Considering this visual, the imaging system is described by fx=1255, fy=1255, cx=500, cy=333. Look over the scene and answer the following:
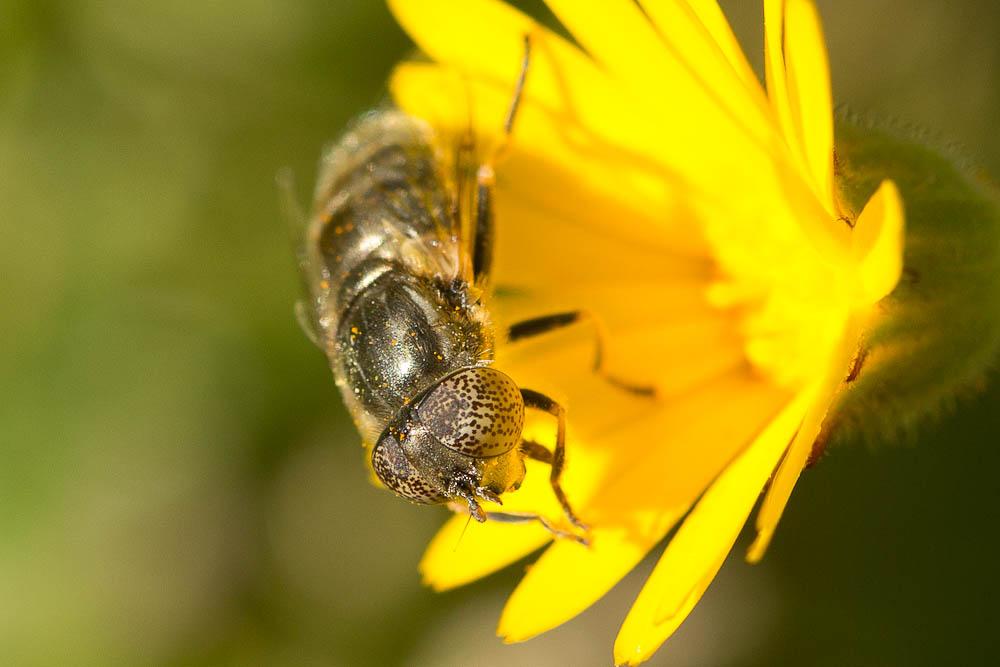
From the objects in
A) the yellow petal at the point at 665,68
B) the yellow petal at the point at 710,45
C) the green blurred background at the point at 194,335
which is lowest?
the green blurred background at the point at 194,335

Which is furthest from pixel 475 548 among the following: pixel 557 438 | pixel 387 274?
pixel 387 274

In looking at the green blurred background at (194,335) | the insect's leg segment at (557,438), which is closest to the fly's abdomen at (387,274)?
the insect's leg segment at (557,438)

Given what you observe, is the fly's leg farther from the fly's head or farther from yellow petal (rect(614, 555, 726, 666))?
yellow petal (rect(614, 555, 726, 666))

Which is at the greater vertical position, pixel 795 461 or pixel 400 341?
pixel 795 461

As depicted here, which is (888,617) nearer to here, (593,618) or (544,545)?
(593,618)

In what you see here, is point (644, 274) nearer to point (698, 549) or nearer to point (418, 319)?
point (418, 319)

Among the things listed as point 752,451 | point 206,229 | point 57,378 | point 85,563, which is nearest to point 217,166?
point 206,229

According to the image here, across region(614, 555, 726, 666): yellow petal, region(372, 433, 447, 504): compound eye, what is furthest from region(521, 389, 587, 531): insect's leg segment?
region(614, 555, 726, 666): yellow petal

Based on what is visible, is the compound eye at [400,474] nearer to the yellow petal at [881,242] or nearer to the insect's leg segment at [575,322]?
the insect's leg segment at [575,322]
